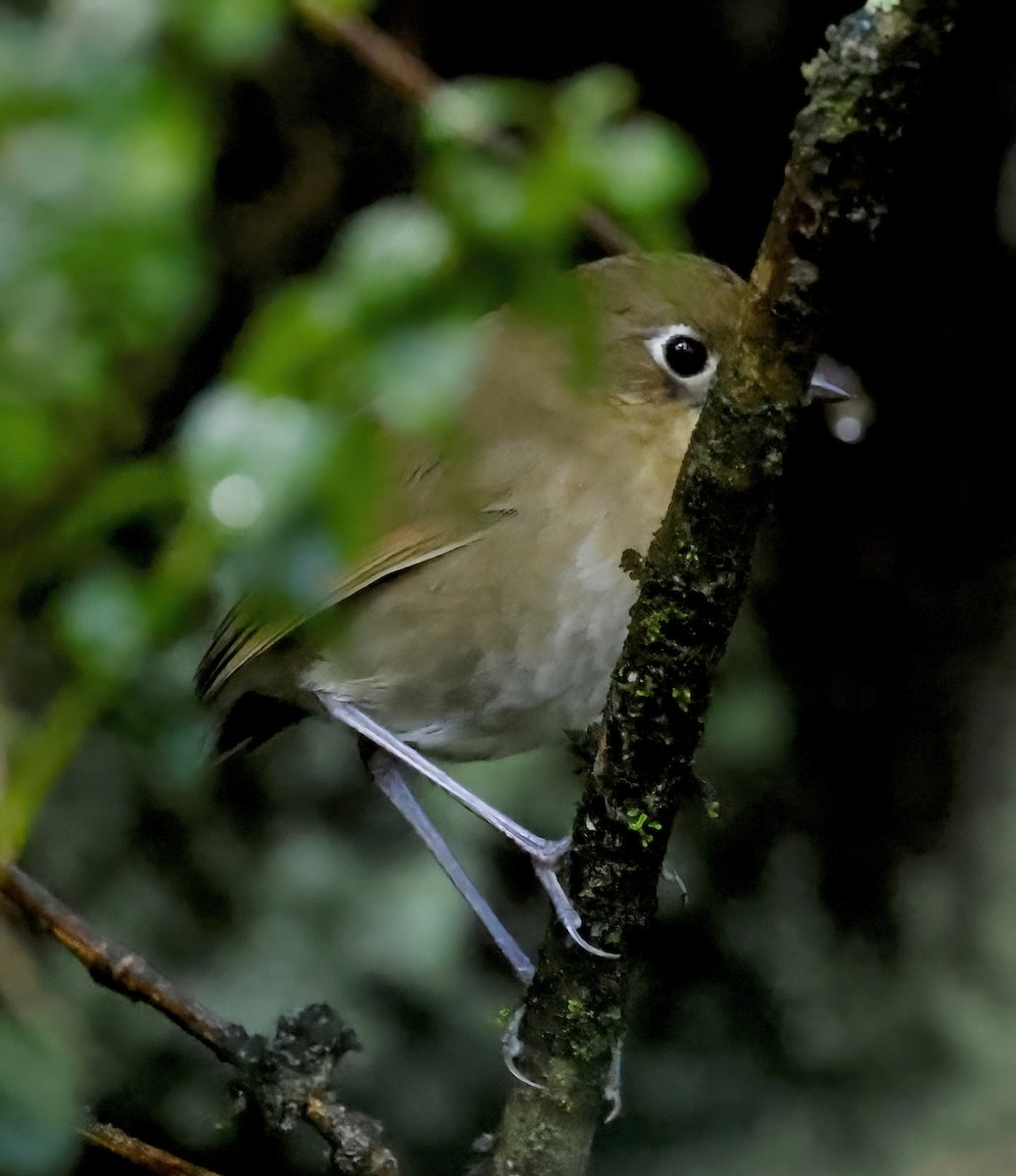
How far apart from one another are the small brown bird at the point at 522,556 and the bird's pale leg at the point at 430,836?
57 mm

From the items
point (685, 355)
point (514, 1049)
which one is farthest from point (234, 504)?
point (685, 355)

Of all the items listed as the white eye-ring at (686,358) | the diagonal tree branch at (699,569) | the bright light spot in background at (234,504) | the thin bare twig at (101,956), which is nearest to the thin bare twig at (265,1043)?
the thin bare twig at (101,956)

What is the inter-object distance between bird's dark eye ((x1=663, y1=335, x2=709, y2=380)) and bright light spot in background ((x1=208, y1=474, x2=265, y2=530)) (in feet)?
3.85

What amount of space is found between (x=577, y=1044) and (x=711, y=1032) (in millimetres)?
1432

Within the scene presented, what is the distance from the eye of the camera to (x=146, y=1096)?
306cm

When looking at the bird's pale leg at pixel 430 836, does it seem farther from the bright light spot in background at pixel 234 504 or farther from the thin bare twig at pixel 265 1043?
the bright light spot in background at pixel 234 504

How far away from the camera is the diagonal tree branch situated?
1.21m

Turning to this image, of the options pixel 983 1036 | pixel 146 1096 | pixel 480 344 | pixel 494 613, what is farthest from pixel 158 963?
pixel 480 344

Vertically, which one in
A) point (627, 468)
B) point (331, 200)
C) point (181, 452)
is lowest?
point (181, 452)

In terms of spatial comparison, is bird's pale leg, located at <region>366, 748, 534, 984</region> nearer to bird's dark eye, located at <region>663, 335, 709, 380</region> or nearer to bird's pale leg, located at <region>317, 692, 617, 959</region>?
bird's pale leg, located at <region>317, 692, 617, 959</region>

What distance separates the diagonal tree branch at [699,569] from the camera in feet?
3.96

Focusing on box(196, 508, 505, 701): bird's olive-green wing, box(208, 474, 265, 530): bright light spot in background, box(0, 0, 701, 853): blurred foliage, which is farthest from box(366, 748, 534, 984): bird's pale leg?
box(208, 474, 265, 530): bright light spot in background

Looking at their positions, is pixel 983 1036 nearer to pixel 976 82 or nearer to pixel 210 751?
pixel 210 751

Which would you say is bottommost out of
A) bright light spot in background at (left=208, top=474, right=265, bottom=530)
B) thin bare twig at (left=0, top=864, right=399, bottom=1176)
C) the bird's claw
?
thin bare twig at (left=0, top=864, right=399, bottom=1176)
